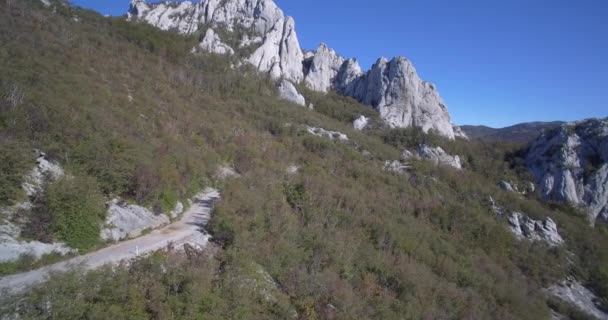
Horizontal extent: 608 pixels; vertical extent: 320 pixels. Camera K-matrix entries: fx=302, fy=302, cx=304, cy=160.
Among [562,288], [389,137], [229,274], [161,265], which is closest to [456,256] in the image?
[562,288]

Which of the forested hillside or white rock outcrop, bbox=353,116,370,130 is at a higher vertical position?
white rock outcrop, bbox=353,116,370,130

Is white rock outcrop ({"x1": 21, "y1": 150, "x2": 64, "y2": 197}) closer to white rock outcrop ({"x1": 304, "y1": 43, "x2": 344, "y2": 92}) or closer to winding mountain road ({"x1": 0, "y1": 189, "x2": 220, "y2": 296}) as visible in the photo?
winding mountain road ({"x1": 0, "y1": 189, "x2": 220, "y2": 296})

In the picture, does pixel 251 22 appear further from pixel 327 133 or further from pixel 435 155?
pixel 435 155

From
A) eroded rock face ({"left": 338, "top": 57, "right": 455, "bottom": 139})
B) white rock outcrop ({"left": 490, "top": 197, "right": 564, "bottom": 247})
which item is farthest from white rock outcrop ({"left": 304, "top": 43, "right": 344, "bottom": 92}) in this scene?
white rock outcrop ({"left": 490, "top": 197, "right": 564, "bottom": 247})

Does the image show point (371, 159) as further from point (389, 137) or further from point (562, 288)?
point (562, 288)

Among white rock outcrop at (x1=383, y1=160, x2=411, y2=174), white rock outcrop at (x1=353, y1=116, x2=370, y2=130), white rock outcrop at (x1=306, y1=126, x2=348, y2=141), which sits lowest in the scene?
white rock outcrop at (x1=383, y1=160, x2=411, y2=174)

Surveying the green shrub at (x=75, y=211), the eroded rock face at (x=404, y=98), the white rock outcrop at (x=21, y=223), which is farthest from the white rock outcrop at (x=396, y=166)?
the white rock outcrop at (x=21, y=223)

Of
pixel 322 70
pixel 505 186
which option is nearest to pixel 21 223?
pixel 505 186
